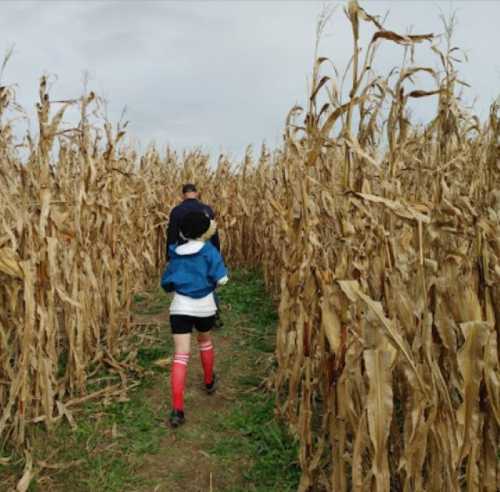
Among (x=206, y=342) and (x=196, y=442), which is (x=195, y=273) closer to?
(x=206, y=342)

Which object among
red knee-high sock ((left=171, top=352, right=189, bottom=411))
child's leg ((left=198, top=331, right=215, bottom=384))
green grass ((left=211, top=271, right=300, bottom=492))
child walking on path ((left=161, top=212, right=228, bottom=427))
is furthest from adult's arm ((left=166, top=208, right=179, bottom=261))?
green grass ((left=211, top=271, right=300, bottom=492))

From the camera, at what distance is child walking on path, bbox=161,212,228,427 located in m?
4.47

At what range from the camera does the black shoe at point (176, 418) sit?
445cm

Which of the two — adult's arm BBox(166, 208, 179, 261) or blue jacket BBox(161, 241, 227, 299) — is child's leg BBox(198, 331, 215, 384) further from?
adult's arm BBox(166, 208, 179, 261)

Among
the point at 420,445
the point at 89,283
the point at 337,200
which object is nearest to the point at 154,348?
the point at 89,283

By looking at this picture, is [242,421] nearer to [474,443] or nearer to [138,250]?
[474,443]

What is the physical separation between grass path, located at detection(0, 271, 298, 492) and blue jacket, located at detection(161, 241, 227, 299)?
1.04m

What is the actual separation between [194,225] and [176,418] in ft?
4.99

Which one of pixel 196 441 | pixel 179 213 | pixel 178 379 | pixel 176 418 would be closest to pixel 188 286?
pixel 178 379

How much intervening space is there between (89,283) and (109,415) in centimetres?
121

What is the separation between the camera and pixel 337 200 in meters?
2.98

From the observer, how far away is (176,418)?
4.46 metres

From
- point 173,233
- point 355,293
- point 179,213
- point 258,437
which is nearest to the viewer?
point 355,293

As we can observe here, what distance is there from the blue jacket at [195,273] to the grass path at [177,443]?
1.04m
